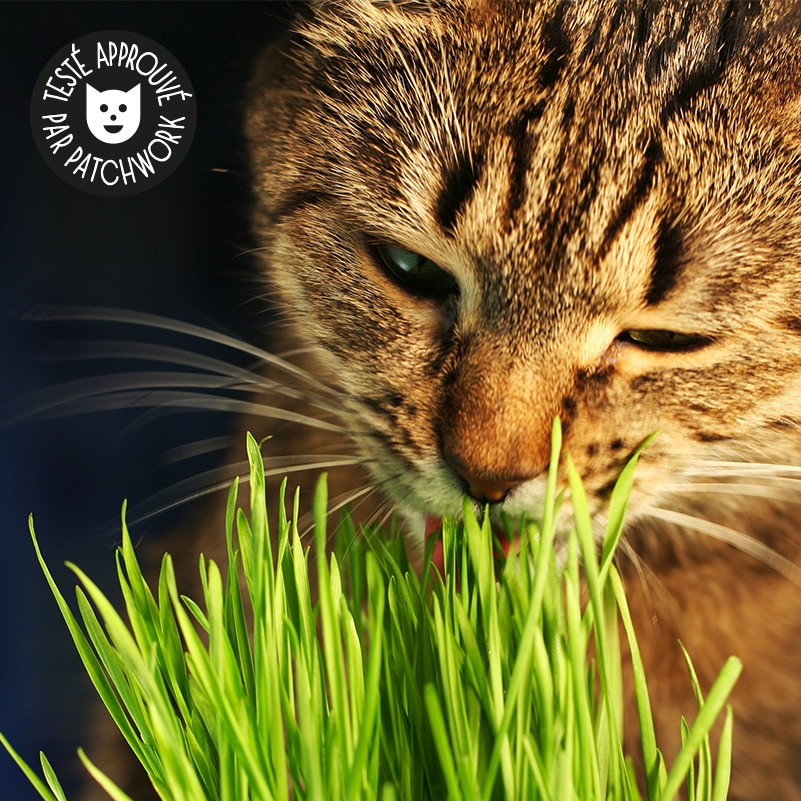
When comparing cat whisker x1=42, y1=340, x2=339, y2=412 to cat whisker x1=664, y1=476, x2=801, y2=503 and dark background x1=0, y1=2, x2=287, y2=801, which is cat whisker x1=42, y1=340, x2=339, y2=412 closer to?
dark background x1=0, y1=2, x2=287, y2=801

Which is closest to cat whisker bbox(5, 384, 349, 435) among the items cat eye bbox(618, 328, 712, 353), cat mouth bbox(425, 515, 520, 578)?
cat mouth bbox(425, 515, 520, 578)

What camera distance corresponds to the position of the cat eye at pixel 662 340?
491mm

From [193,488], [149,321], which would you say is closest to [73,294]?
[149,321]

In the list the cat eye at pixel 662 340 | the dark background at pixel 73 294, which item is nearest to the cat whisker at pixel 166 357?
the dark background at pixel 73 294

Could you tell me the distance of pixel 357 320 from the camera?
56cm

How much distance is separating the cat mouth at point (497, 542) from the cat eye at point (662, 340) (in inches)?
5.7

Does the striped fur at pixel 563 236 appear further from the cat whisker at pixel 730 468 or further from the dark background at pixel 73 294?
the dark background at pixel 73 294

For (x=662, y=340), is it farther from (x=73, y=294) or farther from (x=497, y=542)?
(x=73, y=294)

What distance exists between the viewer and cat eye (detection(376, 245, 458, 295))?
53 cm

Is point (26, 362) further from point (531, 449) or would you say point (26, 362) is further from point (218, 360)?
point (531, 449)

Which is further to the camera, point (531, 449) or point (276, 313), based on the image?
point (276, 313)

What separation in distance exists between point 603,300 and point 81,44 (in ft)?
1.47

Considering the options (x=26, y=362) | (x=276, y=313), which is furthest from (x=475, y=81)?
(x=26, y=362)

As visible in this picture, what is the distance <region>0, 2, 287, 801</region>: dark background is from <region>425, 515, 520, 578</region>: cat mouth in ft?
0.80
